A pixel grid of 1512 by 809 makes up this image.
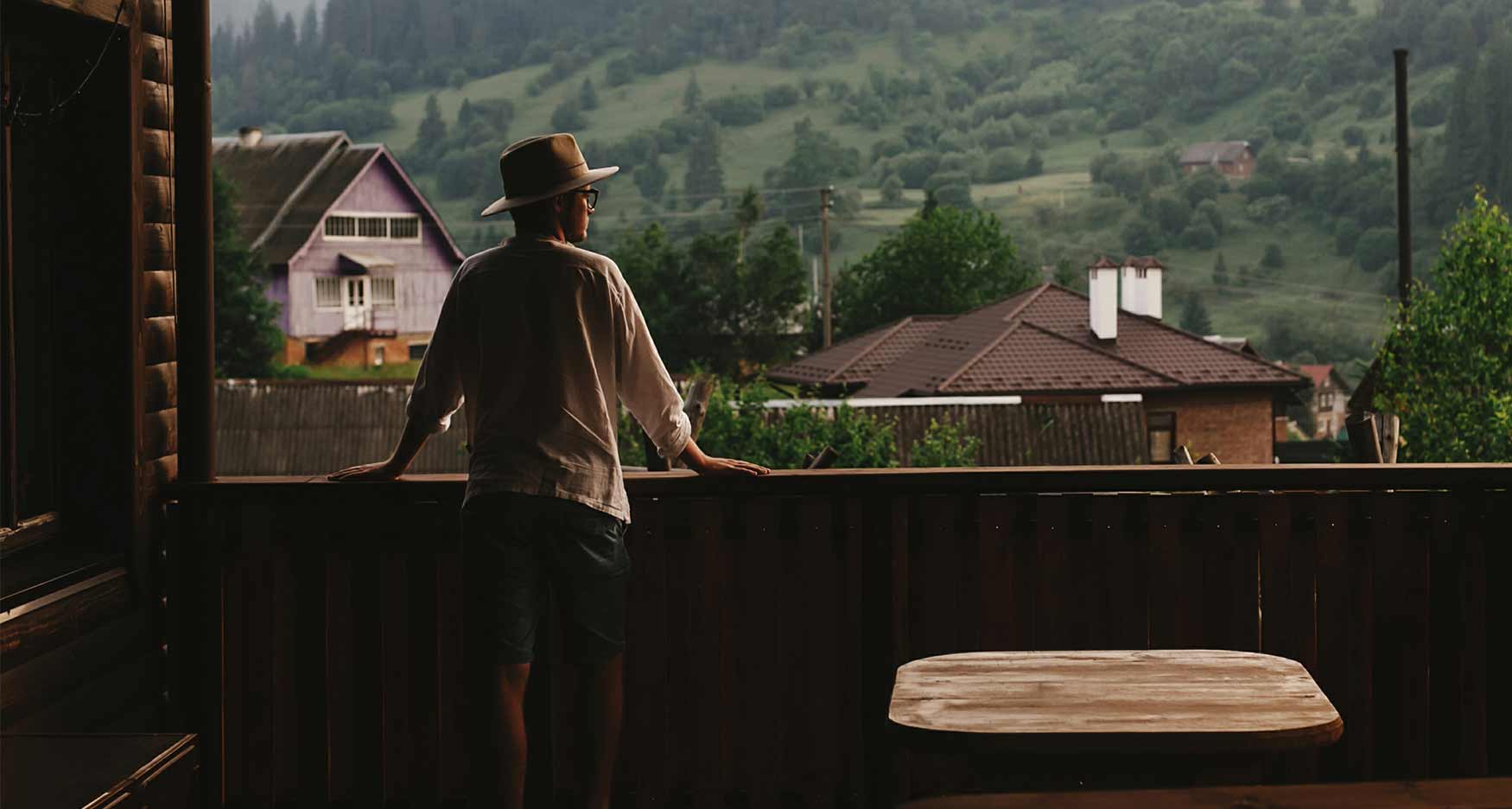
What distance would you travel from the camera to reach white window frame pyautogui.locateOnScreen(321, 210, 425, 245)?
54094 mm

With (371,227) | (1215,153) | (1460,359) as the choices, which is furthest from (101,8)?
(1215,153)

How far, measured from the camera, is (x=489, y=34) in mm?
86562

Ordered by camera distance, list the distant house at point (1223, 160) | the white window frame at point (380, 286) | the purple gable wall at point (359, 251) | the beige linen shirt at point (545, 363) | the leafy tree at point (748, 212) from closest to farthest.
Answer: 1. the beige linen shirt at point (545, 363)
2. the purple gable wall at point (359, 251)
3. the white window frame at point (380, 286)
4. the leafy tree at point (748, 212)
5. the distant house at point (1223, 160)

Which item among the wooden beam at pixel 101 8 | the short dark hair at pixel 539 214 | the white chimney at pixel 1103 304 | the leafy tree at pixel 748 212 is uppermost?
the leafy tree at pixel 748 212

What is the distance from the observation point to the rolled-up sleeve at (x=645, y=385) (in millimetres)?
2873

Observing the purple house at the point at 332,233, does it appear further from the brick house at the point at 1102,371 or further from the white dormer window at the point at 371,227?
the brick house at the point at 1102,371

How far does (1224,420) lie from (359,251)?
3124cm

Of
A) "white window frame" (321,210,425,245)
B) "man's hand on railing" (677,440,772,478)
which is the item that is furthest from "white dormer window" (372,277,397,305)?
"man's hand on railing" (677,440,772,478)

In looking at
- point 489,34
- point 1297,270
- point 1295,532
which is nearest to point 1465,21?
point 1297,270

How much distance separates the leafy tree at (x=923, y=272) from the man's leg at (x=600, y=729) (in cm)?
5673

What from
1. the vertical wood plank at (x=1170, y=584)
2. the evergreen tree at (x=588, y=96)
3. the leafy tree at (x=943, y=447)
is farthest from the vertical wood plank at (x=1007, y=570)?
the evergreen tree at (x=588, y=96)

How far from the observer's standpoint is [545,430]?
2770mm

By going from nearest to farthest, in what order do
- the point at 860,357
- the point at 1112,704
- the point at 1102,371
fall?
1. the point at 1112,704
2. the point at 1102,371
3. the point at 860,357

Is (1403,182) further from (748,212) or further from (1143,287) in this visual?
(748,212)
